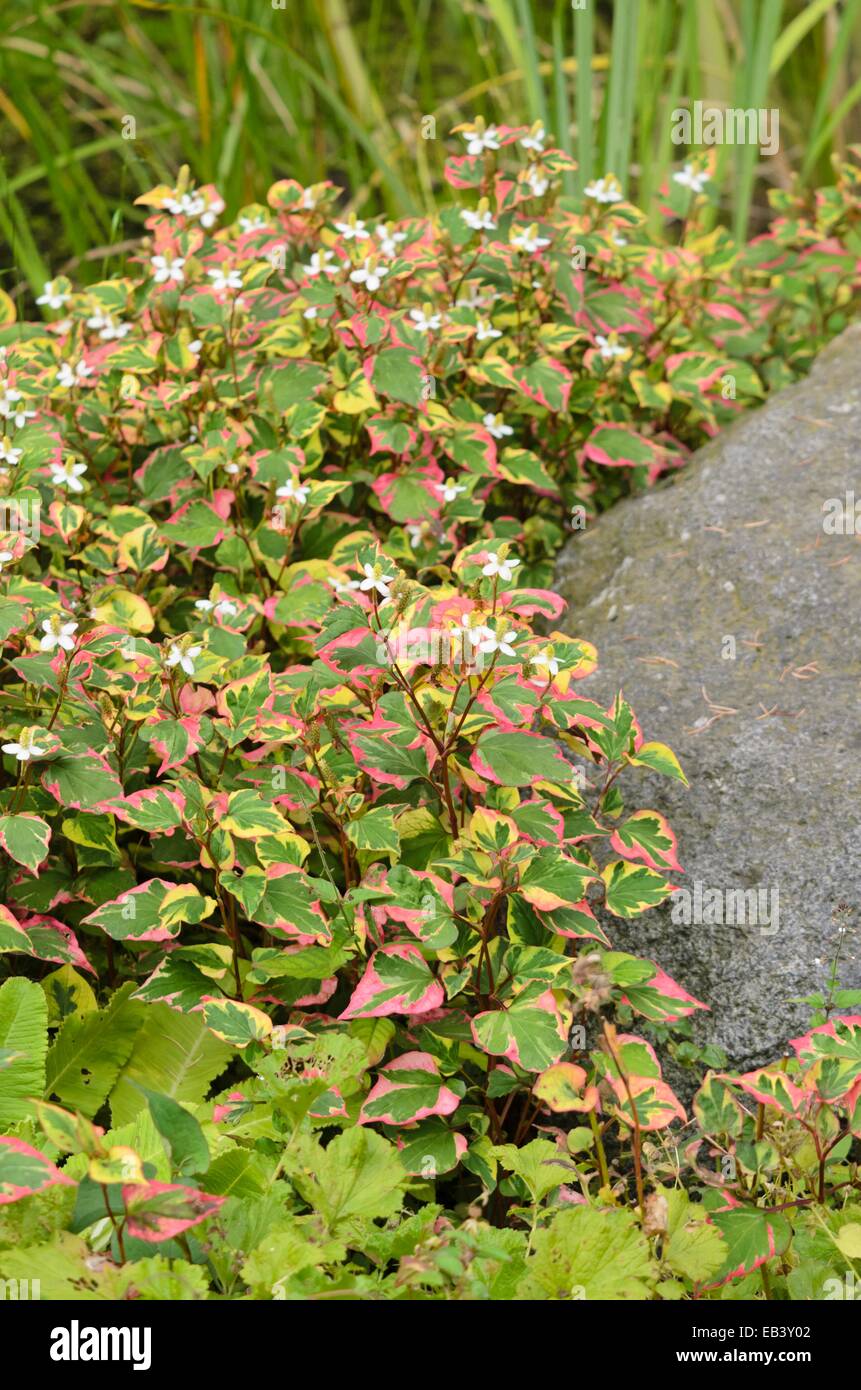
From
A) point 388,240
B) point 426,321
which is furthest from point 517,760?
point 388,240

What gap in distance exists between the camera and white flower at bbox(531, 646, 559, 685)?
176 cm

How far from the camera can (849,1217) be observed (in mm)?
1626

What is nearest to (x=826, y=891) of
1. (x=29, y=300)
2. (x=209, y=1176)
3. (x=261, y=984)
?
(x=261, y=984)

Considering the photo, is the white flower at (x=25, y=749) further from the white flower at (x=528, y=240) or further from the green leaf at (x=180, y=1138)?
the white flower at (x=528, y=240)

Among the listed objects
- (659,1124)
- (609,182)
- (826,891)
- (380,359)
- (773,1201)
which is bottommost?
(773,1201)

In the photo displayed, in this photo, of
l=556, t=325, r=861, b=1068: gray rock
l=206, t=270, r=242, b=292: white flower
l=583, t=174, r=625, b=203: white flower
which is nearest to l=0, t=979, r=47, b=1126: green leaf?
l=556, t=325, r=861, b=1068: gray rock

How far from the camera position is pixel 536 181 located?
8.36 ft

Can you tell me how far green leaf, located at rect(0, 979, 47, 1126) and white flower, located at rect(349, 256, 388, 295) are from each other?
1348 millimetres

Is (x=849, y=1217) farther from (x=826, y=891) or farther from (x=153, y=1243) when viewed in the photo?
(x=153, y=1243)

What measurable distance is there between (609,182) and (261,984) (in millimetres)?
1797

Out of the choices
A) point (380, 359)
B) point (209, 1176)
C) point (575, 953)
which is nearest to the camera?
point (209, 1176)

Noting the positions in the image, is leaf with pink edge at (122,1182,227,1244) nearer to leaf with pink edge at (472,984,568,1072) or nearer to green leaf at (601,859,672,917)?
leaf with pink edge at (472,984,568,1072)

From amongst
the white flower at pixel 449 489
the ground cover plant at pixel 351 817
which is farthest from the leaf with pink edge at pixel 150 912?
the white flower at pixel 449 489

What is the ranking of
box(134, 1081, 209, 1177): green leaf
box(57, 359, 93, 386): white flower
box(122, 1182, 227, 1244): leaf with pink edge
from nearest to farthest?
1. box(122, 1182, 227, 1244): leaf with pink edge
2. box(134, 1081, 209, 1177): green leaf
3. box(57, 359, 93, 386): white flower
